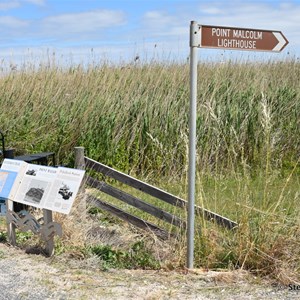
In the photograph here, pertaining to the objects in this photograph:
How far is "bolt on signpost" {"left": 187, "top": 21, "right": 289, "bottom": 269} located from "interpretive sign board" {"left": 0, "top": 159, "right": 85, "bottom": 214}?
3.88 ft

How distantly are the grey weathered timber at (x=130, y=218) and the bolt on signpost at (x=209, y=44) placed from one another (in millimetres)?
1499

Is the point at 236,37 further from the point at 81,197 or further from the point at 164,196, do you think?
the point at 81,197

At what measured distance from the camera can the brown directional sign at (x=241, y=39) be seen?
15.8 feet

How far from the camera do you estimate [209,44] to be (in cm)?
482

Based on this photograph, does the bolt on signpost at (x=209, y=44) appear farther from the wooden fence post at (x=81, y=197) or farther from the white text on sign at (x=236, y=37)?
the wooden fence post at (x=81, y=197)

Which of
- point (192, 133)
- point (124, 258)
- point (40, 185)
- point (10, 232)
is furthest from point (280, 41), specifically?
point (10, 232)

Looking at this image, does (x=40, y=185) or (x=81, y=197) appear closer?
(x=40, y=185)

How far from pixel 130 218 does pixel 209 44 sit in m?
3.01

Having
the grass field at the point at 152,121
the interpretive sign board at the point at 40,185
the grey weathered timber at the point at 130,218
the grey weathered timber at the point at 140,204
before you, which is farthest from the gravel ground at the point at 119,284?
the grass field at the point at 152,121

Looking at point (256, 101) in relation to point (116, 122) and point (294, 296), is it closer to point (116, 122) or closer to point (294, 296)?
point (116, 122)

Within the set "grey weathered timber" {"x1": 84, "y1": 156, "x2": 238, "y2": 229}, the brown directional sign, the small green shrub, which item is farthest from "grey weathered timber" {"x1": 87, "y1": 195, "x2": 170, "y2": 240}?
the brown directional sign

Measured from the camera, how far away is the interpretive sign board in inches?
214

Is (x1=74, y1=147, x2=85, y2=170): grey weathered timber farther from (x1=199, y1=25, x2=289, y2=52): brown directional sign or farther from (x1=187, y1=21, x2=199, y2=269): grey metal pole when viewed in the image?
(x1=199, y1=25, x2=289, y2=52): brown directional sign

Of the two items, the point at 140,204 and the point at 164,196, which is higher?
the point at 164,196
